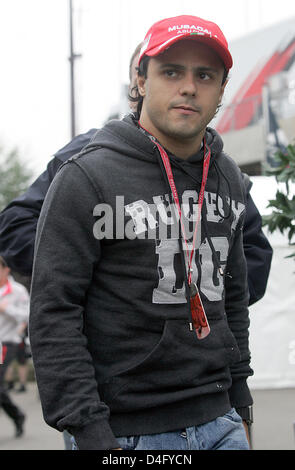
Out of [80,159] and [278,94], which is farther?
[278,94]

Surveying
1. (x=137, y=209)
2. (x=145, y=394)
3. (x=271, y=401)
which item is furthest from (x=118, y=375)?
(x=271, y=401)

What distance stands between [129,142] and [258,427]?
7025 millimetres

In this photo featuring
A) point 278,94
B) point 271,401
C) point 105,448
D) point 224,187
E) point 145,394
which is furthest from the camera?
point 278,94

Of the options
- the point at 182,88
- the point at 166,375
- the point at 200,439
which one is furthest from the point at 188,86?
the point at 200,439

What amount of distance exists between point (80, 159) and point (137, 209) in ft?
0.67

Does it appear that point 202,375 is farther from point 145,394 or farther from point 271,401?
point 271,401

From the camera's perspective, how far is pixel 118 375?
6.51 feet

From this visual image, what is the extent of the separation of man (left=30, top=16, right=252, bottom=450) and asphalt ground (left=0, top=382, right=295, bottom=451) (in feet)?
18.1

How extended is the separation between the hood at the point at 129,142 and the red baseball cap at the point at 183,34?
0.21 m

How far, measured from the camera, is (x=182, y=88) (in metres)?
2.07

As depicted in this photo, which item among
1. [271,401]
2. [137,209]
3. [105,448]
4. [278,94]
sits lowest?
[271,401]

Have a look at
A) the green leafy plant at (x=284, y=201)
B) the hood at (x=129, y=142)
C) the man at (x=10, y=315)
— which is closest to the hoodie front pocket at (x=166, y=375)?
the hood at (x=129, y=142)

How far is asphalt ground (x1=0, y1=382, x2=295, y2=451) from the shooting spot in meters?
7.54

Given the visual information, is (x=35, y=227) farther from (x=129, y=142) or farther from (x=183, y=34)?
(x=183, y=34)
